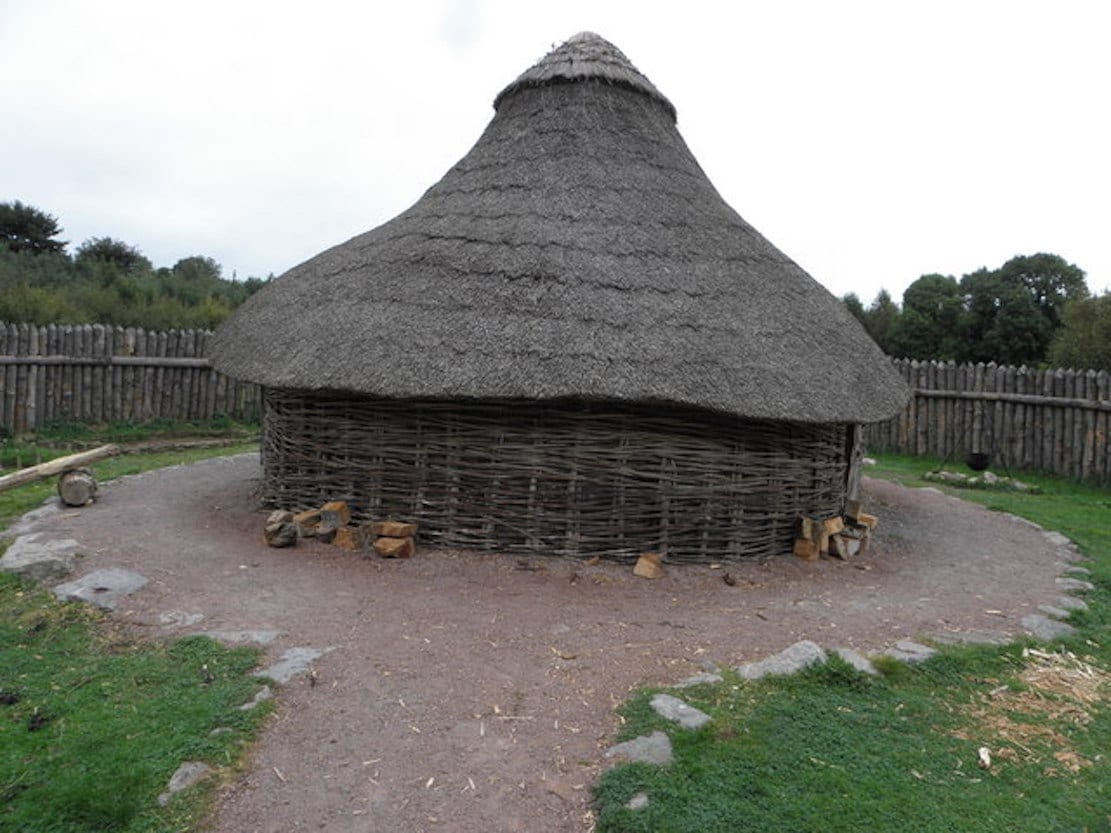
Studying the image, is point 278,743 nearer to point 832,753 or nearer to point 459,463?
point 832,753

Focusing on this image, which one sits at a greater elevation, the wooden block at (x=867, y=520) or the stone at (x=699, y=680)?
the wooden block at (x=867, y=520)

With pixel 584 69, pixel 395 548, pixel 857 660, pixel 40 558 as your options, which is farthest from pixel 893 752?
pixel 584 69

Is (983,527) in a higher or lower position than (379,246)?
lower

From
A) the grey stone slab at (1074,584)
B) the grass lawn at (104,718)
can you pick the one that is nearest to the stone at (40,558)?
the grass lawn at (104,718)

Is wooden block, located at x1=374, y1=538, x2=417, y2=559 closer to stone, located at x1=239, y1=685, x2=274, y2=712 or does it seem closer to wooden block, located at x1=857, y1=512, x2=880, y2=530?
stone, located at x1=239, y1=685, x2=274, y2=712

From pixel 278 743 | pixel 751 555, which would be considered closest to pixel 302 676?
pixel 278 743

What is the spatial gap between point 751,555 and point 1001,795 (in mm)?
3420

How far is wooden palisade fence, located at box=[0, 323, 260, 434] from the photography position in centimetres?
1171

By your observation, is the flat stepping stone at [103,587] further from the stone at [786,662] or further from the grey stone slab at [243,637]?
the stone at [786,662]

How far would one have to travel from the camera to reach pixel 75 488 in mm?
7660

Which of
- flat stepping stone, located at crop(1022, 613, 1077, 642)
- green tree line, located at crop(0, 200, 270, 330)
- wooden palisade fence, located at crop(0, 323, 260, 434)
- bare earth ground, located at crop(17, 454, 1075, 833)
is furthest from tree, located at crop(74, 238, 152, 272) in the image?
flat stepping stone, located at crop(1022, 613, 1077, 642)

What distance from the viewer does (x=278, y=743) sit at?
3391mm

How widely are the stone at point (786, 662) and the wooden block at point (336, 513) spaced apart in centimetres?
375

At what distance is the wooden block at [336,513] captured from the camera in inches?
260
